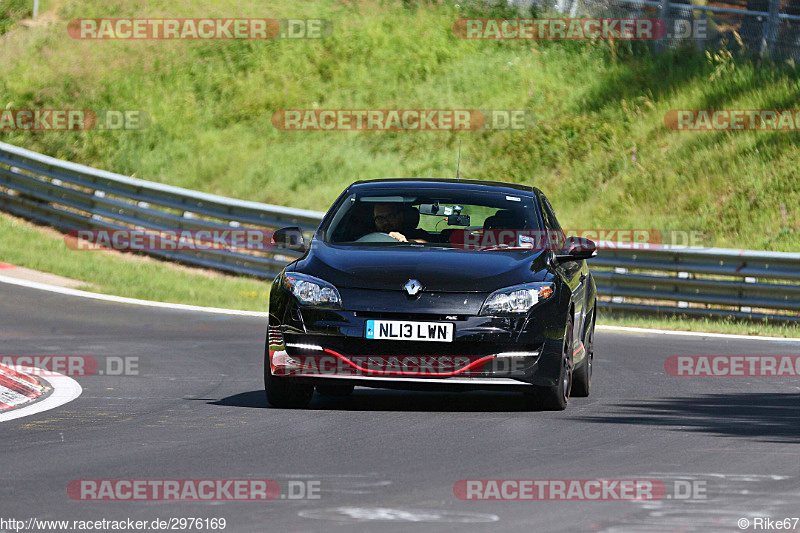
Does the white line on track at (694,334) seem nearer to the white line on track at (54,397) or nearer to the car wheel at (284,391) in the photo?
the white line on track at (54,397)

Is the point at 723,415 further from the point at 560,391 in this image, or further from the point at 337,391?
the point at 337,391

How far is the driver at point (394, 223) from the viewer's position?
10.4 meters

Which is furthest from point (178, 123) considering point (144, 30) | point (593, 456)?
point (593, 456)

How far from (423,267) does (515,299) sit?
0.64m

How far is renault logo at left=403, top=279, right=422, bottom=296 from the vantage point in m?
9.24

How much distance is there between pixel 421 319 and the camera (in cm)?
920

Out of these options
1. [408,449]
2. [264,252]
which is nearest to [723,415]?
[408,449]

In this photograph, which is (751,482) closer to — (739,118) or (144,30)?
(739,118)

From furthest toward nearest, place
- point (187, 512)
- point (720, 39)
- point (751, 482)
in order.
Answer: point (720, 39) → point (751, 482) → point (187, 512)

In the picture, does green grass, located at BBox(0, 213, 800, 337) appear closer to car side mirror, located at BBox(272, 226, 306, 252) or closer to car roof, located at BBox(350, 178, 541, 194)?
car roof, located at BBox(350, 178, 541, 194)

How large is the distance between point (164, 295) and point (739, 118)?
1171cm

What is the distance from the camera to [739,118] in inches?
1029

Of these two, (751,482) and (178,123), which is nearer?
(751,482)

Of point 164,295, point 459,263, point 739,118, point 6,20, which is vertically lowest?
point 164,295
